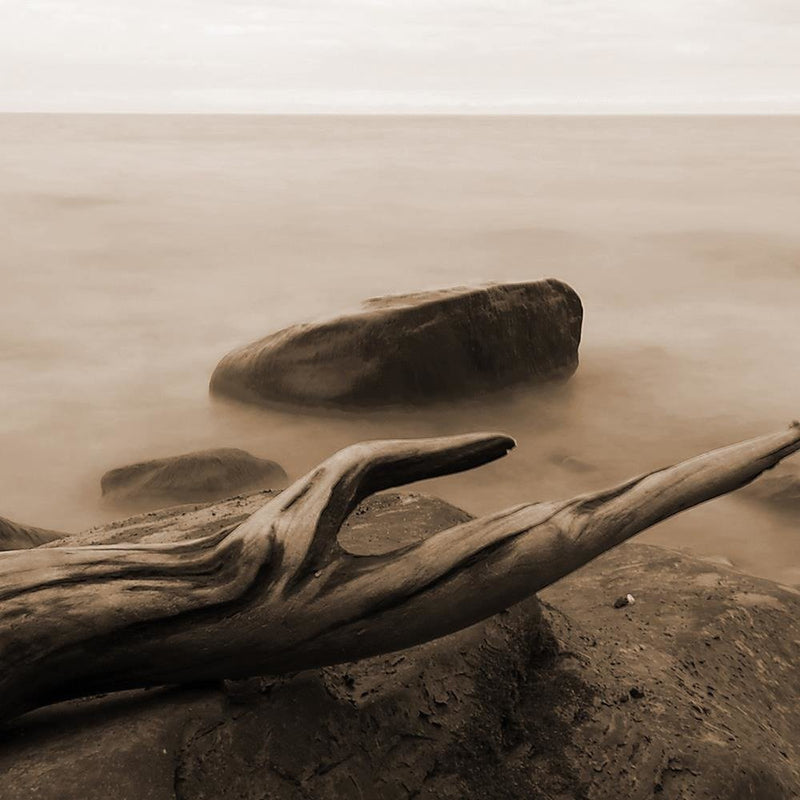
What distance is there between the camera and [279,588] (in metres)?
1.56

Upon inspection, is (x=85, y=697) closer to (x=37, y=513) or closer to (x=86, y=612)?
(x=86, y=612)

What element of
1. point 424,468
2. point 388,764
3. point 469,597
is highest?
point 424,468

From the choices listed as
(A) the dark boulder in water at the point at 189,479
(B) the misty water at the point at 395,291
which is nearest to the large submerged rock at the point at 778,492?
(B) the misty water at the point at 395,291

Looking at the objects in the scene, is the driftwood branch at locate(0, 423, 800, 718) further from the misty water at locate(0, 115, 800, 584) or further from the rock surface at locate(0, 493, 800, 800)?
the misty water at locate(0, 115, 800, 584)

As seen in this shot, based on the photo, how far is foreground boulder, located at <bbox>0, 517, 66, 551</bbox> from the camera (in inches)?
117

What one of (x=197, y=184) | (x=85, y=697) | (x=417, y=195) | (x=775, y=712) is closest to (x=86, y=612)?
(x=85, y=697)

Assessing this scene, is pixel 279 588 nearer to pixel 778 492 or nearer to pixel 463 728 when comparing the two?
pixel 463 728

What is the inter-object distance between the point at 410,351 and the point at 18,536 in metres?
2.10

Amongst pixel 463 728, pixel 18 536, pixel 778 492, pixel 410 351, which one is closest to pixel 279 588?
pixel 463 728

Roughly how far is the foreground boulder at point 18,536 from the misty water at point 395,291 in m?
0.65

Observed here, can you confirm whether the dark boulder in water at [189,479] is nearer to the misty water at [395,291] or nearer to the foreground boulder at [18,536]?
the misty water at [395,291]

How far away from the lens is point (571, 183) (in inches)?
689

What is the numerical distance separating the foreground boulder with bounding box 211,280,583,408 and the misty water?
11cm

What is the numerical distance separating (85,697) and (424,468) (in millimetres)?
669
